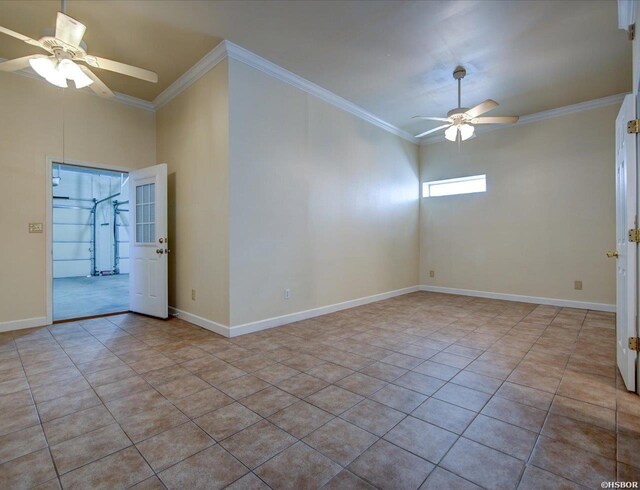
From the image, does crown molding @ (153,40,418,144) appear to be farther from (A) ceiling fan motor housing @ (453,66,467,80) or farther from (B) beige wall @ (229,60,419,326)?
(A) ceiling fan motor housing @ (453,66,467,80)

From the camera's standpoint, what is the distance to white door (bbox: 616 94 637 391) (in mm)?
2266

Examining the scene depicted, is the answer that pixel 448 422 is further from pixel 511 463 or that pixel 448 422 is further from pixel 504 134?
pixel 504 134

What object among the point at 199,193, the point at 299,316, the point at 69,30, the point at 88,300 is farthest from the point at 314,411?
the point at 88,300

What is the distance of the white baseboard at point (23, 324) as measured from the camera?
12.3 ft

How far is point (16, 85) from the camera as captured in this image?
150 inches

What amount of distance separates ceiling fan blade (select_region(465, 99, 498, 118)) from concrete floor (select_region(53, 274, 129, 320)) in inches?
228

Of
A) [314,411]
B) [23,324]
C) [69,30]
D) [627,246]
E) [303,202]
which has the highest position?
[69,30]

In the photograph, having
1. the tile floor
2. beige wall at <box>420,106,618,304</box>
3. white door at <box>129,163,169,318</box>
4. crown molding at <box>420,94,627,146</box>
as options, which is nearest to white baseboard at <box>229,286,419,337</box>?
the tile floor

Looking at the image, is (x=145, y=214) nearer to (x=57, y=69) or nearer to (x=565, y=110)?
(x=57, y=69)

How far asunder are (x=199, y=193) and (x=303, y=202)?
137 centimetres

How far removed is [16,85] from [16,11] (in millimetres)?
1275

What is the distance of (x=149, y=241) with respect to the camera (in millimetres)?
4559

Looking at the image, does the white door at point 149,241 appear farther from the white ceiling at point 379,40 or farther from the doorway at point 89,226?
the doorway at point 89,226

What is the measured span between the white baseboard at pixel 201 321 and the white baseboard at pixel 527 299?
462cm
